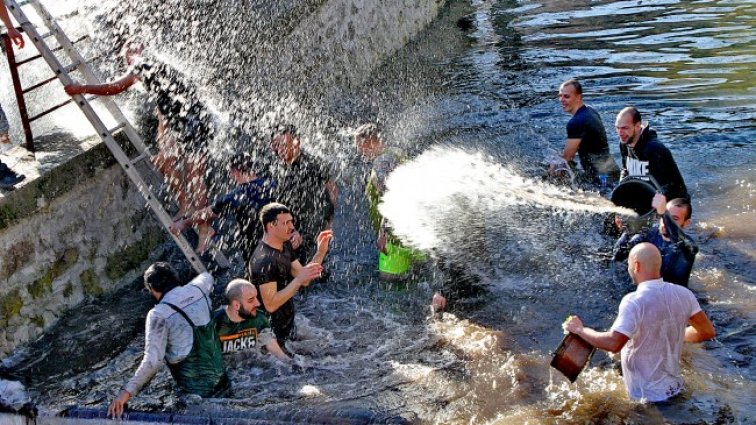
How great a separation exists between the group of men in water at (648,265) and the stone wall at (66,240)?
4782mm

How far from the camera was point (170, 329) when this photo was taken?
6188 millimetres

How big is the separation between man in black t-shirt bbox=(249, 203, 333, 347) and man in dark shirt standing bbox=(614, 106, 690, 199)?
3.09 m

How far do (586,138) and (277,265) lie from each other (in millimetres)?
4054

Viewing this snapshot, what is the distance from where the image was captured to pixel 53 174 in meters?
8.05

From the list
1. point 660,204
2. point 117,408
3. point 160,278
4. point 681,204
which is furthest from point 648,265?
point 117,408

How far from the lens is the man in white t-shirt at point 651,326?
564 centimetres

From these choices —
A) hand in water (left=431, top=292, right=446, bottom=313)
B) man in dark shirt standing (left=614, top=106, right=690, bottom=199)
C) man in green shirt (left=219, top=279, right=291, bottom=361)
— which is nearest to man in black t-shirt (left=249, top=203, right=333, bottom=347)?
man in green shirt (left=219, top=279, right=291, bottom=361)

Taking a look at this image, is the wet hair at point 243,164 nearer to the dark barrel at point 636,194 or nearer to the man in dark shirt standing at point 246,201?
the man in dark shirt standing at point 246,201

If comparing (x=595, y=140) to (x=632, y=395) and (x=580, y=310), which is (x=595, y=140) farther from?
(x=632, y=395)

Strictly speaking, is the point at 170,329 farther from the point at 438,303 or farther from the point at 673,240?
the point at 673,240

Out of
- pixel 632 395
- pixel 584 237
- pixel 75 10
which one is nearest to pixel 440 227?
pixel 584 237

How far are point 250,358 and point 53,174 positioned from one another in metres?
2.64

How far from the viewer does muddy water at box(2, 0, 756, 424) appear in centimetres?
661

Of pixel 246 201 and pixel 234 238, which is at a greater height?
pixel 246 201
